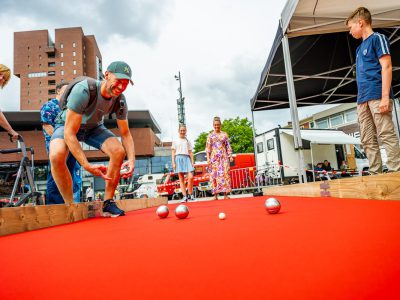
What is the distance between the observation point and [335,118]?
32219 mm

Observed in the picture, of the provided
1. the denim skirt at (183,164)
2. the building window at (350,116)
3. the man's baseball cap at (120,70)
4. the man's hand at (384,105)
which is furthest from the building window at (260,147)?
the building window at (350,116)

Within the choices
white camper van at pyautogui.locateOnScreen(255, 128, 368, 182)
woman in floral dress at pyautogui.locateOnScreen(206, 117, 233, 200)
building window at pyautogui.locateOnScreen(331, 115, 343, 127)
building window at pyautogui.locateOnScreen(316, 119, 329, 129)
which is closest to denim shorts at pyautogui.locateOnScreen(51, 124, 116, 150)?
woman in floral dress at pyautogui.locateOnScreen(206, 117, 233, 200)

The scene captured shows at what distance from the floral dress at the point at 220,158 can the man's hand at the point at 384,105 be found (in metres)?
4.37

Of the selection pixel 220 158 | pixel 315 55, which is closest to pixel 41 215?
pixel 220 158

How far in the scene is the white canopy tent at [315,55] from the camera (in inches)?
224

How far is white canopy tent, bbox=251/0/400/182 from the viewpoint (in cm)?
568

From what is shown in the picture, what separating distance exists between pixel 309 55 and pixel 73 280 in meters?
8.20

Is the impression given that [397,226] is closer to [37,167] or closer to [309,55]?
[309,55]

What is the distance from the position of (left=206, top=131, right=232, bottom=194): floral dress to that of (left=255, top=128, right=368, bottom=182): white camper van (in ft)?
20.5

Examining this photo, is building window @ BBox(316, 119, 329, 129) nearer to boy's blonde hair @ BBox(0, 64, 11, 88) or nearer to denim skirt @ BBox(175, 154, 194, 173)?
denim skirt @ BBox(175, 154, 194, 173)

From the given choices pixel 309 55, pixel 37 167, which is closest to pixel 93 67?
pixel 37 167

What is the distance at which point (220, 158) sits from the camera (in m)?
7.37

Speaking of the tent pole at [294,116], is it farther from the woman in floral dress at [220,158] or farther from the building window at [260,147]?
the building window at [260,147]

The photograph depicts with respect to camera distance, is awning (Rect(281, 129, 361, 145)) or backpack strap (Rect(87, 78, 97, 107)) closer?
backpack strap (Rect(87, 78, 97, 107))
